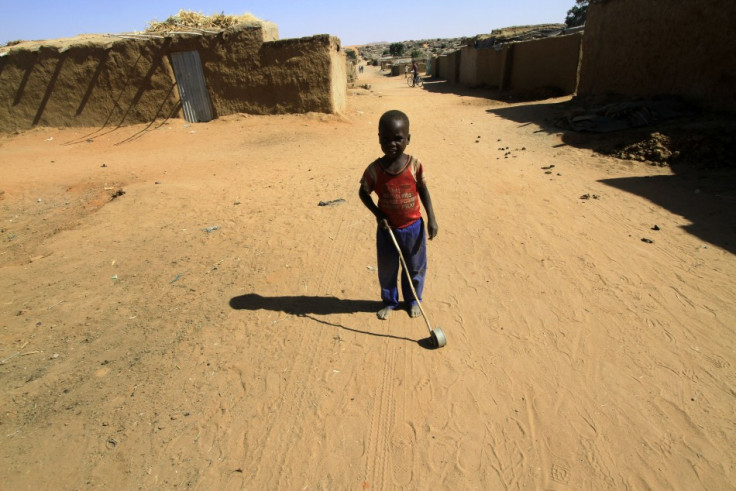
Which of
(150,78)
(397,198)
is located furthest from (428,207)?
(150,78)

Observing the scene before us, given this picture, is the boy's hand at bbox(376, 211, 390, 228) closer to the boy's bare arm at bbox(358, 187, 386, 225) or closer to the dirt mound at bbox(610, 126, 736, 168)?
the boy's bare arm at bbox(358, 187, 386, 225)

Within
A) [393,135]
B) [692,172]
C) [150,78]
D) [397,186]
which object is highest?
[150,78]

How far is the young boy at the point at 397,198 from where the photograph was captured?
255 cm

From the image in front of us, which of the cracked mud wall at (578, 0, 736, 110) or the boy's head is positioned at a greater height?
the cracked mud wall at (578, 0, 736, 110)

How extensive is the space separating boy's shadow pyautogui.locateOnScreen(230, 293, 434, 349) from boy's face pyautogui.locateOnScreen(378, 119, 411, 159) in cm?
150

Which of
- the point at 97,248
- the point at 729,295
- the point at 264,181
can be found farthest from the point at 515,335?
the point at 264,181

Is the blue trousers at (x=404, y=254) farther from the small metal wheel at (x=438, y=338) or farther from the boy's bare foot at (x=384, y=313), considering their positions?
the small metal wheel at (x=438, y=338)

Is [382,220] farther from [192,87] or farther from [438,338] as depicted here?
[192,87]

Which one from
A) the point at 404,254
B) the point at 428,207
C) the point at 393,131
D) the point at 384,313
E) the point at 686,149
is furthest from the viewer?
the point at 686,149

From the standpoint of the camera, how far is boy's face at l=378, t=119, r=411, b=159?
249 cm

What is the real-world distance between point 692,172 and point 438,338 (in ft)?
19.5

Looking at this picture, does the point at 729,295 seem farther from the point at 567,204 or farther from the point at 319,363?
the point at 319,363

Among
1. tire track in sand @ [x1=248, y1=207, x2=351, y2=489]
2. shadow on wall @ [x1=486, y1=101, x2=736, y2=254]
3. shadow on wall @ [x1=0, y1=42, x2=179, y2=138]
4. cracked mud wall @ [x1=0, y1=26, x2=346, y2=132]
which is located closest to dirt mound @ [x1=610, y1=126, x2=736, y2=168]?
shadow on wall @ [x1=486, y1=101, x2=736, y2=254]

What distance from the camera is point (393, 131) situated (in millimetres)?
2502
